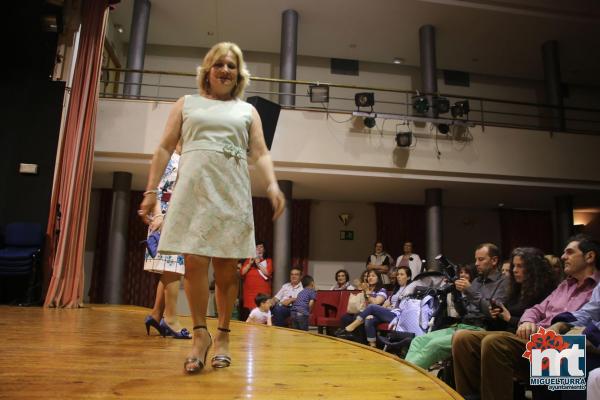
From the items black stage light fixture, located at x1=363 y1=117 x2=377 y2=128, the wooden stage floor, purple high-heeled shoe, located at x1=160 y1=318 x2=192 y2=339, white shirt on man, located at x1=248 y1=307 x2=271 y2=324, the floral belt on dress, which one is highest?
black stage light fixture, located at x1=363 y1=117 x2=377 y2=128

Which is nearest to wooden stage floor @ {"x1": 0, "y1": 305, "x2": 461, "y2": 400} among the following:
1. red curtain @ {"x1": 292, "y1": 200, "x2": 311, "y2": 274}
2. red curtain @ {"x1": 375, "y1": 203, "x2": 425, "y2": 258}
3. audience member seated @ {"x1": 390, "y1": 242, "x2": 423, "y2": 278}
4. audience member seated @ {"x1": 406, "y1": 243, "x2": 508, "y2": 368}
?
audience member seated @ {"x1": 406, "y1": 243, "x2": 508, "y2": 368}

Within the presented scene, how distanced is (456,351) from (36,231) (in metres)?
4.95

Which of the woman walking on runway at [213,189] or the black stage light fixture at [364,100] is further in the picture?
the black stage light fixture at [364,100]

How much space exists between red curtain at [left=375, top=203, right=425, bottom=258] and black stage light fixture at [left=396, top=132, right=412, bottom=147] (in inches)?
112

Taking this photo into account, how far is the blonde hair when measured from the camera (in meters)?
2.04

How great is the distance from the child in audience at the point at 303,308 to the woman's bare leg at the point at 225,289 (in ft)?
14.0

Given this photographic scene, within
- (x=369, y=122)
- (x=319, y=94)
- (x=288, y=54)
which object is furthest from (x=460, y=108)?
(x=288, y=54)

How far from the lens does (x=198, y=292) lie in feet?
6.44

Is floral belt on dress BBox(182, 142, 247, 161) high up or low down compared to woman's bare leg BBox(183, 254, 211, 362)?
up

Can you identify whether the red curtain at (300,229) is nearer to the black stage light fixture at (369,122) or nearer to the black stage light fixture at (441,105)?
the black stage light fixture at (369,122)

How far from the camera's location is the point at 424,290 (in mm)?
4191

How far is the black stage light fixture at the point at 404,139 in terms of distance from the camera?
7.97 metres

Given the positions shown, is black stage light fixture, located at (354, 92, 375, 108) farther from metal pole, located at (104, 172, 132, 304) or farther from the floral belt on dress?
the floral belt on dress

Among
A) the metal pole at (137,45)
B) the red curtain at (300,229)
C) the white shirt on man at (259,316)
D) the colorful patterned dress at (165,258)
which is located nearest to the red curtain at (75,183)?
the white shirt on man at (259,316)
